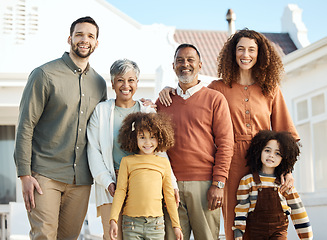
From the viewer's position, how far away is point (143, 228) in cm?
345

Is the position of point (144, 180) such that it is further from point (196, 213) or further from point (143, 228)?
point (196, 213)

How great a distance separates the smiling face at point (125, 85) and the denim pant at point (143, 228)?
884 mm

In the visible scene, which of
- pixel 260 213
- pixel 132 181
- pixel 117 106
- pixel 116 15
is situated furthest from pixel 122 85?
pixel 116 15

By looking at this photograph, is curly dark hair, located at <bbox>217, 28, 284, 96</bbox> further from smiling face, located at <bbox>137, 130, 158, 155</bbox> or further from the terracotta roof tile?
the terracotta roof tile

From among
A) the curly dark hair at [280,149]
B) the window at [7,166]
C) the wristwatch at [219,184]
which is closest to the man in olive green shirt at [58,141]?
the wristwatch at [219,184]

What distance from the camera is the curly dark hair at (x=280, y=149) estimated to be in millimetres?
3791

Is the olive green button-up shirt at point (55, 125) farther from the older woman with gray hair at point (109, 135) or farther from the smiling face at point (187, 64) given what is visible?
the smiling face at point (187, 64)

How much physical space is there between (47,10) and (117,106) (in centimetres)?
482

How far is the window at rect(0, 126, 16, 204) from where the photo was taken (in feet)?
31.5

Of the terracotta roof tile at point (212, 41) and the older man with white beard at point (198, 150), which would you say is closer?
the older man with white beard at point (198, 150)

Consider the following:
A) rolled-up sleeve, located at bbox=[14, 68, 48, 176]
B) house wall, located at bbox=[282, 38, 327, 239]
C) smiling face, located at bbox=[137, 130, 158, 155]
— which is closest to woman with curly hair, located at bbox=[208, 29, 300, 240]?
smiling face, located at bbox=[137, 130, 158, 155]

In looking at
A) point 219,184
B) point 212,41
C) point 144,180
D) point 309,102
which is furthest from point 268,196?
point 212,41

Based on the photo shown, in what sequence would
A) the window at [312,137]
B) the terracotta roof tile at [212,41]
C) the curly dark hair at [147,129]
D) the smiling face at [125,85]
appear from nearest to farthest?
the curly dark hair at [147,129], the smiling face at [125,85], the window at [312,137], the terracotta roof tile at [212,41]

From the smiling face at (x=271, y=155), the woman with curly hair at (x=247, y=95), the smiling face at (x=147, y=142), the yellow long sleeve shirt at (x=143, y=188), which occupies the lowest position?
the yellow long sleeve shirt at (x=143, y=188)
